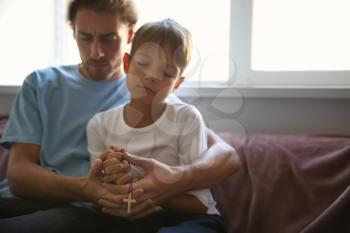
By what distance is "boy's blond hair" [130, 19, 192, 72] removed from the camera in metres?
0.81

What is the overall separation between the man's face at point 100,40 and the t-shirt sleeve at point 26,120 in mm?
156

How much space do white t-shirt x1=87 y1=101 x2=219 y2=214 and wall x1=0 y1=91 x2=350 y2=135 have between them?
406 millimetres

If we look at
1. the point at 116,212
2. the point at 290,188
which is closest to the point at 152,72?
the point at 116,212

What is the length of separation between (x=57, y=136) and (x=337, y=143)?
0.71m

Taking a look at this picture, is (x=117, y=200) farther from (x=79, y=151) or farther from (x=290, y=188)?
(x=290, y=188)

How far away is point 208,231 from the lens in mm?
723

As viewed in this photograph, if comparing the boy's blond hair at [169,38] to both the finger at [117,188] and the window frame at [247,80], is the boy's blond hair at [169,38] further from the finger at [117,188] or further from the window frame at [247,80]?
the window frame at [247,80]

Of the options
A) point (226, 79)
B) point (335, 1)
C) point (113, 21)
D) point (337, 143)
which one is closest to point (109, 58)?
point (113, 21)

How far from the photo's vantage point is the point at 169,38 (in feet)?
2.65

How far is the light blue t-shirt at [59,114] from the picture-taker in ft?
3.02

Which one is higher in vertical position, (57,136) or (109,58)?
(109,58)

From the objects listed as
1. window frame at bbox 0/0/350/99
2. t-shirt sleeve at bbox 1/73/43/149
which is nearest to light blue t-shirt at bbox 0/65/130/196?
t-shirt sleeve at bbox 1/73/43/149

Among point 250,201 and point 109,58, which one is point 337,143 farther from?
point 109,58

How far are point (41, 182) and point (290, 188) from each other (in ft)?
1.91
